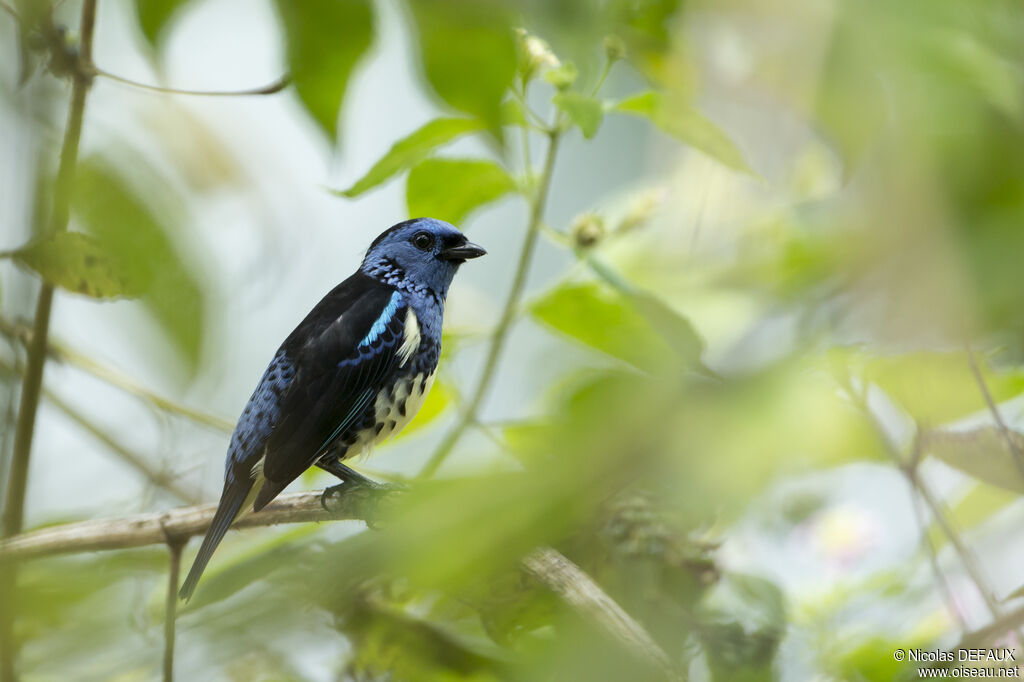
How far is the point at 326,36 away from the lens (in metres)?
0.60

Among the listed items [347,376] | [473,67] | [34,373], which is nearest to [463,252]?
[347,376]

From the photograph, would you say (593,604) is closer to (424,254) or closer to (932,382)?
(932,382)

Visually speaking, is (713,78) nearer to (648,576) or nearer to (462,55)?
(462,55)

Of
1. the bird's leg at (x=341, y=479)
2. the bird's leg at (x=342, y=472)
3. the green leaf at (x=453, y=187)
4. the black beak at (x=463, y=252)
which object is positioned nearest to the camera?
the green leaf at (x=453, y=187)

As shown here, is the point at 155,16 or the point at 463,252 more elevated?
the point at 155,16

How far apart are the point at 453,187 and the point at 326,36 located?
578 mm

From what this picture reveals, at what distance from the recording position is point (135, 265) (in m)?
0.45

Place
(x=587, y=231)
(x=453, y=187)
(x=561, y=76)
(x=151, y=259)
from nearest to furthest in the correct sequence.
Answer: (x=151, y=259), (x=561, y=76), (x=453, y=187), (x=587, y=231)

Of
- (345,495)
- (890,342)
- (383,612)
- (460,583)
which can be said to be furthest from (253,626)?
(345,495)

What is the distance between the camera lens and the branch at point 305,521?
22.7 inches

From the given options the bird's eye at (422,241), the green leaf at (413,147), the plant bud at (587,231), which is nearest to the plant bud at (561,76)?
the green leaf at (413,147)

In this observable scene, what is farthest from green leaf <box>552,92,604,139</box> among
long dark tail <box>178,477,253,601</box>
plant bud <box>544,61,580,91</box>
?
long dark tail <box>178,477,253,601</box>

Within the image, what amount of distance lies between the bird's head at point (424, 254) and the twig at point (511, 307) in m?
0.21

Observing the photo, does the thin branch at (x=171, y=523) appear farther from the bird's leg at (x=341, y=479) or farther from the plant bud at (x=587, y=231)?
the plant bud at (x=587, y=231)
